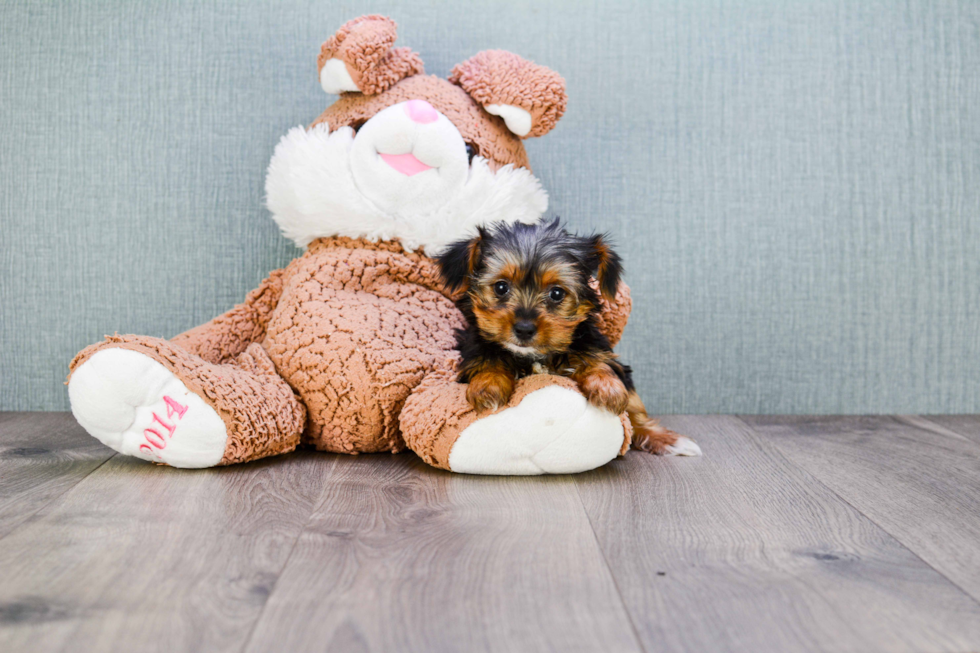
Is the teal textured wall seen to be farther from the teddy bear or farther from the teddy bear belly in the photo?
the teddy bear belly

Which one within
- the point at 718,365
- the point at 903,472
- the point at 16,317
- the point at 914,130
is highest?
the point at 914,130

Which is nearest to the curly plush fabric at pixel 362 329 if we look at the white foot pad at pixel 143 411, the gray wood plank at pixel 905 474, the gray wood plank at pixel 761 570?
the white foot pad at pixel 143 411

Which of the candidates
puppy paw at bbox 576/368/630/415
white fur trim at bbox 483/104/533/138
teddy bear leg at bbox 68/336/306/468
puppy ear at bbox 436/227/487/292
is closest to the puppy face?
puppy ear at bbox 436/227/487/292

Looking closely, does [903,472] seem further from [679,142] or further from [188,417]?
[188,417]

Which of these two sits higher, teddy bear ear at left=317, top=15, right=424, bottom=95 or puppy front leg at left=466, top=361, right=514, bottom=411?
teddy bear ear at left=317, top=15, right=424, bottom=95

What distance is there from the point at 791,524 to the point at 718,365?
118 centimetres

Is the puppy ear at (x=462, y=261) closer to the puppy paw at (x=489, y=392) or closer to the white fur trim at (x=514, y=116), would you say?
the puppy paw at (x=489, y=392)

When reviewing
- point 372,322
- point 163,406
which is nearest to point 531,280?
point 372,322

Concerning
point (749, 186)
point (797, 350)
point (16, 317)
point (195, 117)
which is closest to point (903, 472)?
point (797, 350)

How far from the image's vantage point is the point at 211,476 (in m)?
1.69

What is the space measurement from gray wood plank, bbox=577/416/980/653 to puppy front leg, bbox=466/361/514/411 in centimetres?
27

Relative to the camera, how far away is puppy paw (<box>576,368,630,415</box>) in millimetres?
1626

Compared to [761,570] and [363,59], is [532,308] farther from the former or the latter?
[363,59]

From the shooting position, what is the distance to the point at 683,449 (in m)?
2.00
